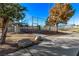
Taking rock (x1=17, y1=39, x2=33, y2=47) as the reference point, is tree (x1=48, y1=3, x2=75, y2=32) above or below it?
above

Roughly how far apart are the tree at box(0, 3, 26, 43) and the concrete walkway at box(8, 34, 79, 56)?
0.59 m

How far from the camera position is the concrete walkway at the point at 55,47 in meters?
5.23

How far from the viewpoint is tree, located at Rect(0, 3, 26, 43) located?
206 inches

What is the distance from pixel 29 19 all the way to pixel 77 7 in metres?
1.02

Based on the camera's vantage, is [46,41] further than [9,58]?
Yes

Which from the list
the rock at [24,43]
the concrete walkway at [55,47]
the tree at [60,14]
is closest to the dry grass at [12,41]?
the rock at [24,43]

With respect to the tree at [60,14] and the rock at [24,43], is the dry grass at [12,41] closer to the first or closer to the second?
the rock at [24,43]

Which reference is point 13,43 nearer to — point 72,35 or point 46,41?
point 46,41

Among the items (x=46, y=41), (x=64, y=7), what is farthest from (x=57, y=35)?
(x=64, y=7)

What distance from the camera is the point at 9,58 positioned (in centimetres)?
507

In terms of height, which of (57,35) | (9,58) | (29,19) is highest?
(29,19)

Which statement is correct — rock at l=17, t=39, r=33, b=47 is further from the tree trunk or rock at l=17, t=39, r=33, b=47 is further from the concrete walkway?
the tree trunk

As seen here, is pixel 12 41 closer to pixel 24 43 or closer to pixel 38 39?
pixel 24 43

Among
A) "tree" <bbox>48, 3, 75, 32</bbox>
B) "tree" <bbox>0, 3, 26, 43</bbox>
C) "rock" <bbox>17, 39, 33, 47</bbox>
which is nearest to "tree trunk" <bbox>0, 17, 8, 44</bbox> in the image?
"tree" <bbox>0, 3, 26, 43</bbox>
